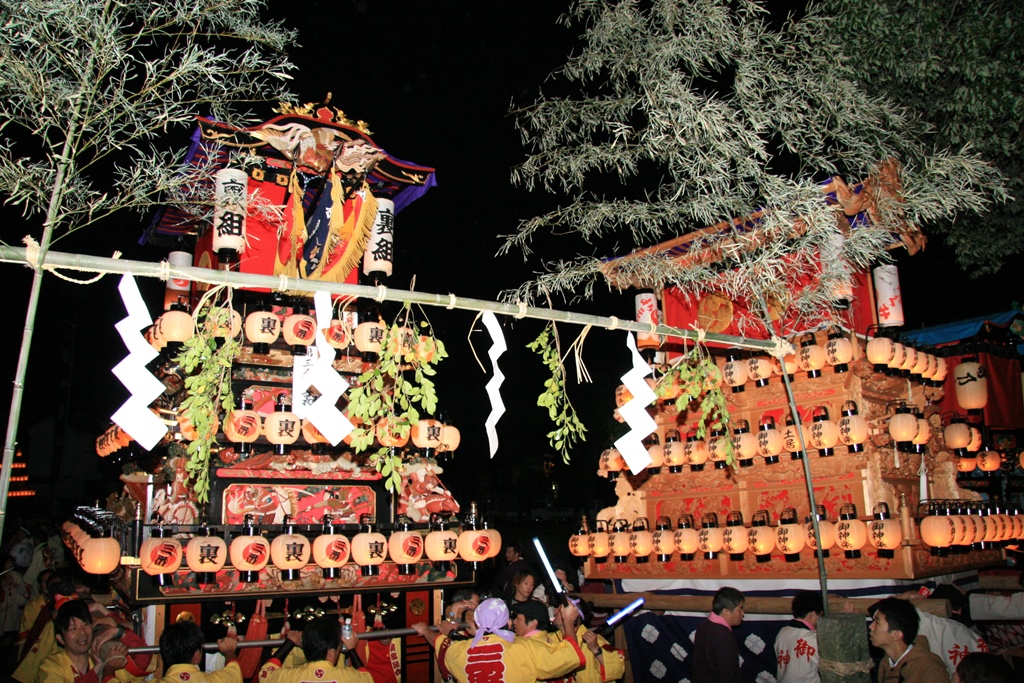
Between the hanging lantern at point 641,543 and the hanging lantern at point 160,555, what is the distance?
5869mm

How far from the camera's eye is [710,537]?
9703mm

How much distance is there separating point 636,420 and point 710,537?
188 inches

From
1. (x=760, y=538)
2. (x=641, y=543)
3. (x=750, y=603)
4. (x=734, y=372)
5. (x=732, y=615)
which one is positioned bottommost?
(x=750, y=603)

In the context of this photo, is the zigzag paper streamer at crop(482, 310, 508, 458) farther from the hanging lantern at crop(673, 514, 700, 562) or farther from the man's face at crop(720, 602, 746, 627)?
the hanging lantern at crop(673, 514, 700, 562)

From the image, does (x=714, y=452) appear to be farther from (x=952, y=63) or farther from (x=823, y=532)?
(x=952, y=63)

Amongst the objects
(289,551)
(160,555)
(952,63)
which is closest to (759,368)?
(952,63)

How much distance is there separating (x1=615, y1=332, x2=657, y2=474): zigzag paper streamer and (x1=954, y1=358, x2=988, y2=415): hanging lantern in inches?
312

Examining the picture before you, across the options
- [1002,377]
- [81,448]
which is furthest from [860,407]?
[81,448]

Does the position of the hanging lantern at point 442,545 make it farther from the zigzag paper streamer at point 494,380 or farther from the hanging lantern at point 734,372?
the zigzag paper streamer at point 494,380

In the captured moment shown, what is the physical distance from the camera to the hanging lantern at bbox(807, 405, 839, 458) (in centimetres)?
908

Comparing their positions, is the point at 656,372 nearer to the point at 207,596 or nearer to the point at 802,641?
the point at 802,641

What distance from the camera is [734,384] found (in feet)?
33.3

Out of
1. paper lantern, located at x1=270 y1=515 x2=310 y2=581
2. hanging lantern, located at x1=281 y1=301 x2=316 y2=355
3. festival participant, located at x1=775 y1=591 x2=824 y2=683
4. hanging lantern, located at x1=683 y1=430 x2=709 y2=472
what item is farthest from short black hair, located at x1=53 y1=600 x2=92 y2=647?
hanging lantern, located at x1=683 y1=430 x2=709 y2=472

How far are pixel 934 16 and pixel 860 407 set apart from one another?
450 cm
